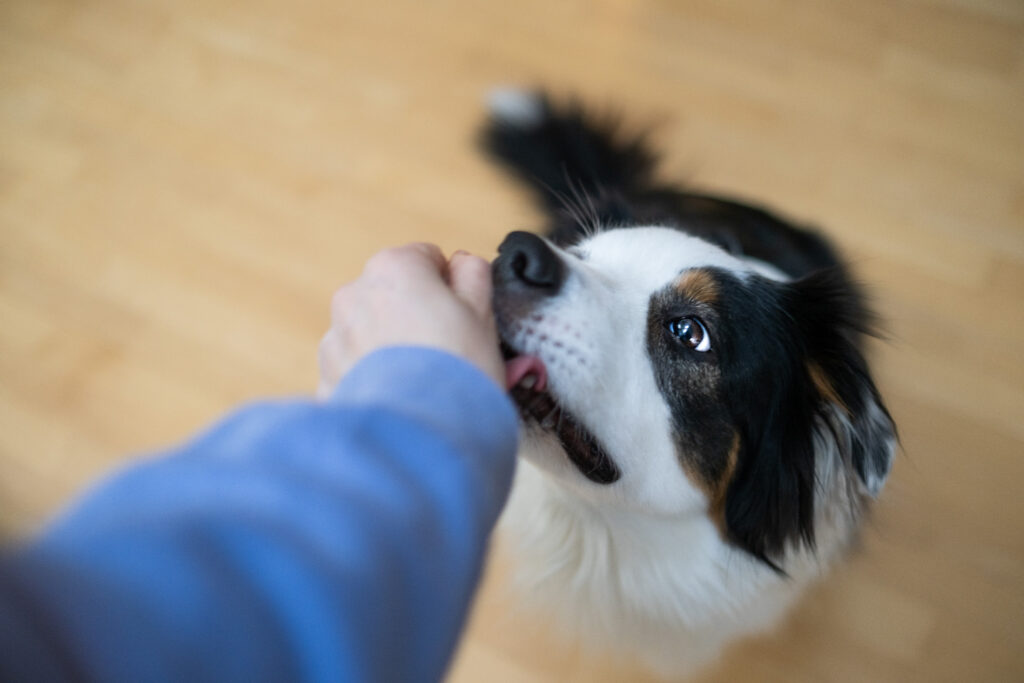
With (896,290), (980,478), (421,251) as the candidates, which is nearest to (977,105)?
(896,290)

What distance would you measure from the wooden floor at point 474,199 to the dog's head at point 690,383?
61 centimetres

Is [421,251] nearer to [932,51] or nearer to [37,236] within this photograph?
[37,236]

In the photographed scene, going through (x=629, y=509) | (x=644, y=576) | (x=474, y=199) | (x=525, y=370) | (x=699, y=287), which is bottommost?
(x=644, y=576)

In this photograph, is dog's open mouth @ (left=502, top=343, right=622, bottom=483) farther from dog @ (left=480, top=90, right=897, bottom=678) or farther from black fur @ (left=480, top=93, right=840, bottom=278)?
black fur @ (left=480, top=93, right=840, bottom=278)

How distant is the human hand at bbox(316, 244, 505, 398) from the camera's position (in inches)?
23.3

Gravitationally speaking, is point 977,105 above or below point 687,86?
above

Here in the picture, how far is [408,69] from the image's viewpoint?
2.11 metres

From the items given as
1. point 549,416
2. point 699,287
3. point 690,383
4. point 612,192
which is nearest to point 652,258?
point 699,287

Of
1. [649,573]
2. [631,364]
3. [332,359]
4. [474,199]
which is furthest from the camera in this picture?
[474,199]

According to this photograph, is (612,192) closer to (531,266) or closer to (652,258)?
(652,258)

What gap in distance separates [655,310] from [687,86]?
53.1 inches

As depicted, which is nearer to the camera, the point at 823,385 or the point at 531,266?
the point at 531,266

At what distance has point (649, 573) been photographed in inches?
44.2

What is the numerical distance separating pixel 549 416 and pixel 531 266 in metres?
0.19
